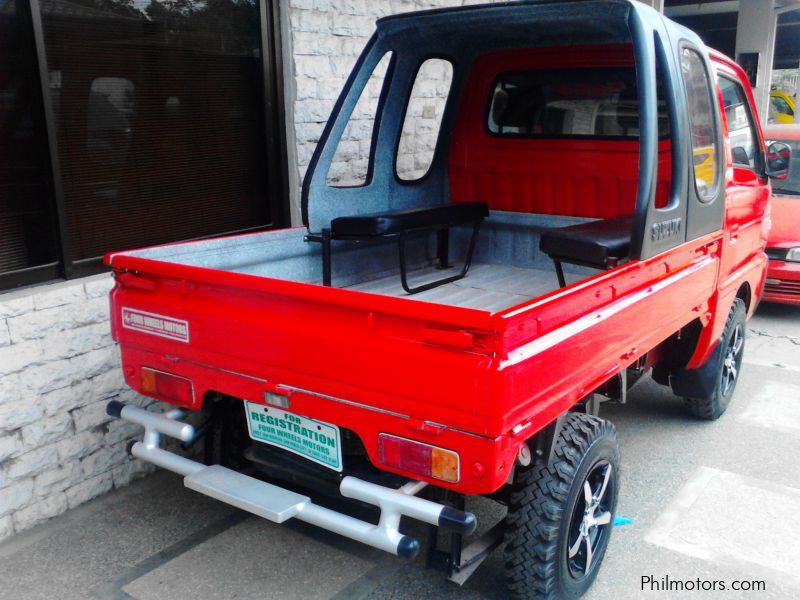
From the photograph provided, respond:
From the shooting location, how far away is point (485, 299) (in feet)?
13.1

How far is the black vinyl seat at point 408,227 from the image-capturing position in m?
3.88

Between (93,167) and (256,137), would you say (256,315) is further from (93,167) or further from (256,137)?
(256,137)

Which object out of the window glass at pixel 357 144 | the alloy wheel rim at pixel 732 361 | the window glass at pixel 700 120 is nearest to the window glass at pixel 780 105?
the alloy wheel rim at pixel 732 361

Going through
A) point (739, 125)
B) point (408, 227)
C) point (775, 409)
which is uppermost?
point (739, 125)

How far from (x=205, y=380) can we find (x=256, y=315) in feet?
1.33

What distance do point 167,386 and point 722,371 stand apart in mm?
3248

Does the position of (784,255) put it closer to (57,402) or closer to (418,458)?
(418,458)

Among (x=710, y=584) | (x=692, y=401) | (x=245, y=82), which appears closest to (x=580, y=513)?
(x=710, y=584)

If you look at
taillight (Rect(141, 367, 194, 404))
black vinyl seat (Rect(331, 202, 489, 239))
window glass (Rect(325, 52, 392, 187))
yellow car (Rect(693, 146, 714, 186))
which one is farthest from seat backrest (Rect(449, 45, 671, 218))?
taillight (Rect(141, 367, 194, 404))

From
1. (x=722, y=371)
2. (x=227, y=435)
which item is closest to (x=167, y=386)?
(x=227, y=435)

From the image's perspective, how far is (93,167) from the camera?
3908mm

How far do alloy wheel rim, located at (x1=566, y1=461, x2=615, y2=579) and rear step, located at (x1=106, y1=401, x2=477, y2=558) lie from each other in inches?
29.0

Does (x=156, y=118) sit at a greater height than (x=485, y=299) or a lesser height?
greater

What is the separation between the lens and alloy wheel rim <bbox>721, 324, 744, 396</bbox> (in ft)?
15.5
